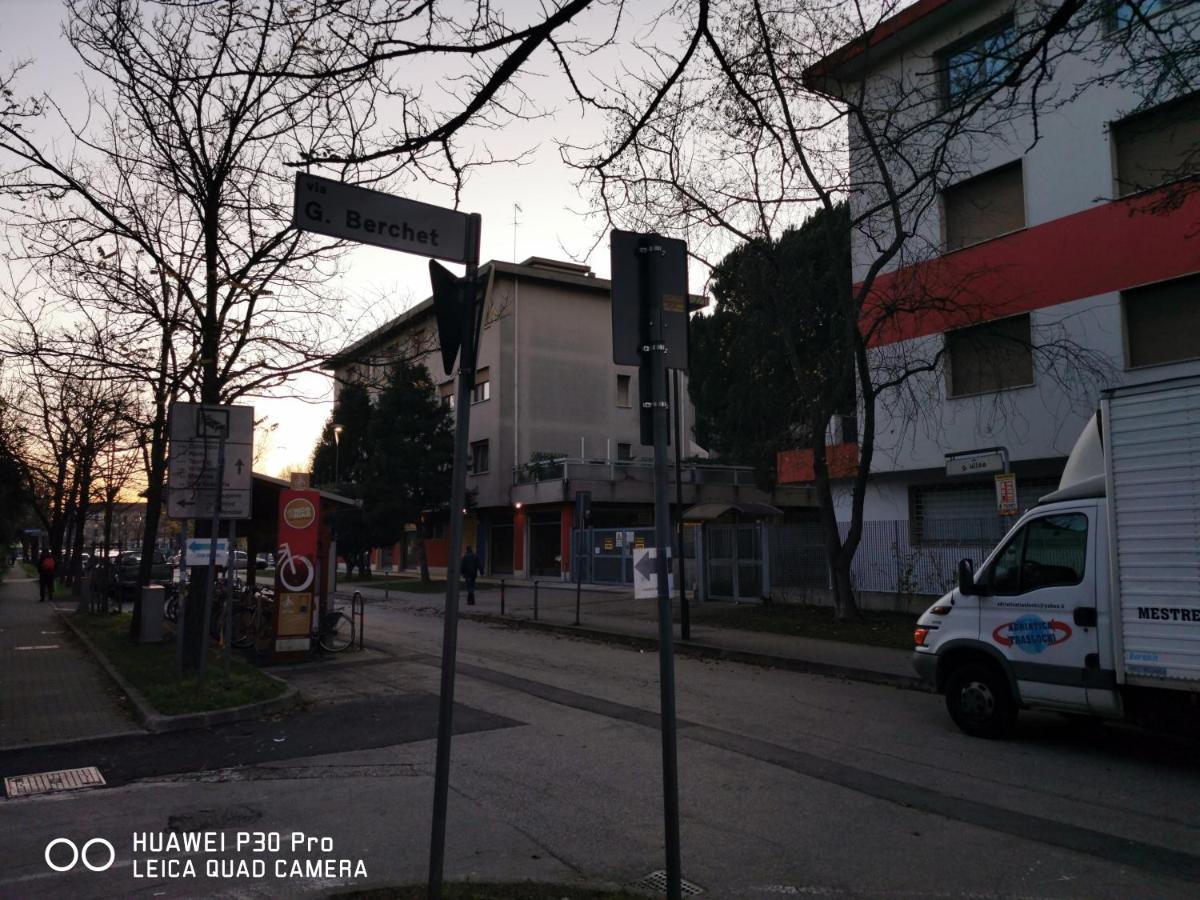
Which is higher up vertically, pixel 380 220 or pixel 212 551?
pixel 380 220

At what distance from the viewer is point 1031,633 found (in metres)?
7.88

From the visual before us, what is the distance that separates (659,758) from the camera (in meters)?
7.48

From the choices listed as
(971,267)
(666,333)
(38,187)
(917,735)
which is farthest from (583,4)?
(971,267)

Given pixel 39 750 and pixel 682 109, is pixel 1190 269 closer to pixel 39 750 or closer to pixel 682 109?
pixel 682 109

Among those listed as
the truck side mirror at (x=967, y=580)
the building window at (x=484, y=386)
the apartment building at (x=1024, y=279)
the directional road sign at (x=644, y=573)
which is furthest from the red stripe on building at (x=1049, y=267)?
the building window at (x=484, y=386)

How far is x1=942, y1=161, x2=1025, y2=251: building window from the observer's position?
19438 millimetres

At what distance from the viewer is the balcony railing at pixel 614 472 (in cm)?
3669

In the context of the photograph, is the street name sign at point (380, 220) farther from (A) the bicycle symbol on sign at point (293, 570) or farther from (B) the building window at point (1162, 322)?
(B) the building window at point (1162, 322)

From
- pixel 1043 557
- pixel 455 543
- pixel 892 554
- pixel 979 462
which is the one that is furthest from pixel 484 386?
pixel 455 543

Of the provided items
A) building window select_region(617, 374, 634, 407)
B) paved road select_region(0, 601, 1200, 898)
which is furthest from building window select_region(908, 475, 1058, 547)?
building window select_region(617, 374, 634, 407)

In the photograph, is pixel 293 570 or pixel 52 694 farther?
pixel 293 570

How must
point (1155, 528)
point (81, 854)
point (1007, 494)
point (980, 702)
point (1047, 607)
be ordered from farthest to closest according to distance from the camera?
point (1007, 494) < point (980, 702) < point (1047, 607) < point (1155, 528) < point (81, 854)

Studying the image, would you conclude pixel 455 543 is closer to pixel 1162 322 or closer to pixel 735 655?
pixel 735 655

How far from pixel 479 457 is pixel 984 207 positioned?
1096 inches
